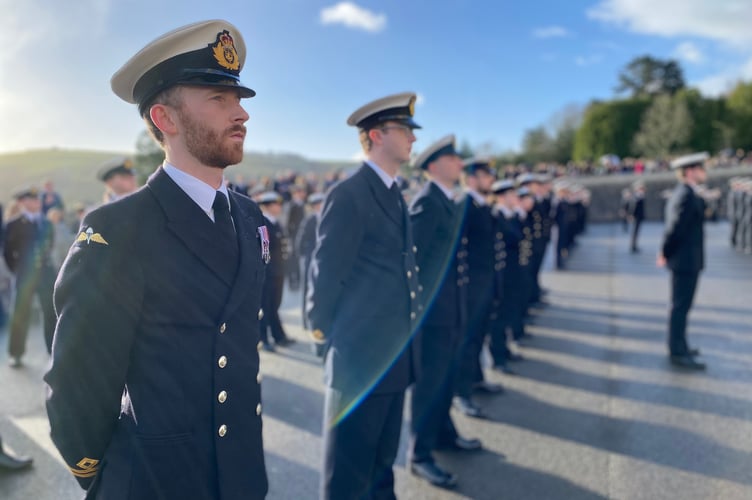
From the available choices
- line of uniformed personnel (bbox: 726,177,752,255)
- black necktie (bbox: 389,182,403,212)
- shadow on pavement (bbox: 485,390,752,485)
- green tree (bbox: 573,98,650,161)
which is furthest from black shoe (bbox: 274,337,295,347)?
green tree (bbox: 573,98,650,161)

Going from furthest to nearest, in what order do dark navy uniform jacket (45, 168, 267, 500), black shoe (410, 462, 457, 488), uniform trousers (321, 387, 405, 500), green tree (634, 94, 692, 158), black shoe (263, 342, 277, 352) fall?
green tree (634, 94, 692, 158) < black shoe (263, 342, 277, 352) < black shoe (410, 462, 457, 488) < uniform trousers (321, 387, 405, 500) < dark navy uniform jacket (45, 168, 267, 500)

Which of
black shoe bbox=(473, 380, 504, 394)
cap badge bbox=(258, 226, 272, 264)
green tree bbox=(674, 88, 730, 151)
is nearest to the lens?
cap badge bbox=(258, 226, 272, 264)

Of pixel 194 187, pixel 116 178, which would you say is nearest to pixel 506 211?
pixel 116 178

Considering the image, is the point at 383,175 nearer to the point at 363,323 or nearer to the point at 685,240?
the point at 363,323

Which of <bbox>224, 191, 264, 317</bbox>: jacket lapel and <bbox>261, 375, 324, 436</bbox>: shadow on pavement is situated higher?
<bbox>224, 191, 264, 317</bbox>: jacket lapel

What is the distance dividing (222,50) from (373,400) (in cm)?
187

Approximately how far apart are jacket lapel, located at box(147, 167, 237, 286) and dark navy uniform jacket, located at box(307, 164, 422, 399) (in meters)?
1.18

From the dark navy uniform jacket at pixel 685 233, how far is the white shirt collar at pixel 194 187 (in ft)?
18.1

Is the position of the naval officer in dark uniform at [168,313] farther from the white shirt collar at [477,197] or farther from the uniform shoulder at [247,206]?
the white shirt collar at [477,197]

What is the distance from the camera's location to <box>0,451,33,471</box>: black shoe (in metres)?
3.84

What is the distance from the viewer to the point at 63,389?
60.6 inches

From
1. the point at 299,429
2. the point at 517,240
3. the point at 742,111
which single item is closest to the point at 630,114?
the point at 742,111

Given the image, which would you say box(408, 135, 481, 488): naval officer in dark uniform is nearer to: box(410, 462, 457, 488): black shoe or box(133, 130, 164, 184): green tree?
box(410, 462, 457, 488): black shoe

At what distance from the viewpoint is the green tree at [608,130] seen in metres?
49.5
